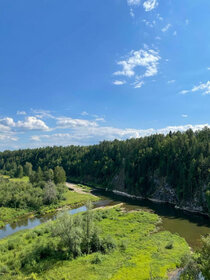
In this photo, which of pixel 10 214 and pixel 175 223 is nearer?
pixel 175 223

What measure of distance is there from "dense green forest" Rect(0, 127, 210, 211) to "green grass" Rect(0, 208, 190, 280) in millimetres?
26615

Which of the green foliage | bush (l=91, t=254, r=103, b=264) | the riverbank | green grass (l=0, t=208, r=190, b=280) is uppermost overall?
the green foliage

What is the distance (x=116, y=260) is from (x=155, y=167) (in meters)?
64.1

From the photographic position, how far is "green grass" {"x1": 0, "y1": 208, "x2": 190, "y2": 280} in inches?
971

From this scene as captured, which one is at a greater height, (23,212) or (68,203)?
(68,203)

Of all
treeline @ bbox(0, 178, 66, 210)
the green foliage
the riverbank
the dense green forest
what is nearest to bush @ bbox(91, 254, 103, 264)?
the green foliage

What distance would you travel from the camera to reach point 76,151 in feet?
557

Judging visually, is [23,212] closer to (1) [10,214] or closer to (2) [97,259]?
(1) [10,214]

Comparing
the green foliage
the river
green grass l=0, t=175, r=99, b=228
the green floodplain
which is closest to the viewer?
the green foliage

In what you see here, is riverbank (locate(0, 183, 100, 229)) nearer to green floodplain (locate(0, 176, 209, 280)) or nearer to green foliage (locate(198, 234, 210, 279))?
green floodplain (locate(0, 176, 209, 280))

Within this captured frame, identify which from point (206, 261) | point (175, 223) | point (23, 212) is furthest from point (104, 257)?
point (23, 212)

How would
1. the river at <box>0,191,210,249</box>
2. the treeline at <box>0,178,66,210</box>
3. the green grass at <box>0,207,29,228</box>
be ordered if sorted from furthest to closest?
the treeline at <box>0,178,66,210</box>
the green grass at <box>0,207,29,228</box>
the river at <box>0,191,210,249</box>

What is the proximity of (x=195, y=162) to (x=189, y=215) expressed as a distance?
19986 mm

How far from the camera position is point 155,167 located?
288 feet
